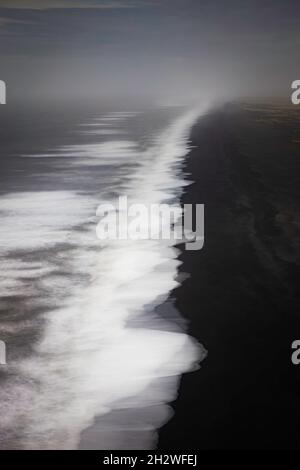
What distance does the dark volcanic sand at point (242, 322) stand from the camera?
5801mm

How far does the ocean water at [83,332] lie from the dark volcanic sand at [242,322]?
258mm

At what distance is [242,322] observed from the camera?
26.8ft

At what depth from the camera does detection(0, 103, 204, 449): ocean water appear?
595 centimetres

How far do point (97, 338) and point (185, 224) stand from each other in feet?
20.5

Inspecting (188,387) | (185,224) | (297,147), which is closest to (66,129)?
(297,147)

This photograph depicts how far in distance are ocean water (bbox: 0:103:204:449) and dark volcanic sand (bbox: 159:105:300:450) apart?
0.85 ft

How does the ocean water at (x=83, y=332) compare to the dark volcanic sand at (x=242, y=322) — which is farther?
the ocean water at (x=83, y=332)

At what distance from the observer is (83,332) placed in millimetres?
8016

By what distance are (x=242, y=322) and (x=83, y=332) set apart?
6.43ft

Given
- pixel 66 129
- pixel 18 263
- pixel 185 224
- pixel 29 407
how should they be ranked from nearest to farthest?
pixel 29 407 < pixel 18 263 < pixel 185 224 < pixel 66 129

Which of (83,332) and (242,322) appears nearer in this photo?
(83,332)

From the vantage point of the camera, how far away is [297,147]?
3133 cm

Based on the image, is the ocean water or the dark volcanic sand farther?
the ocean water
